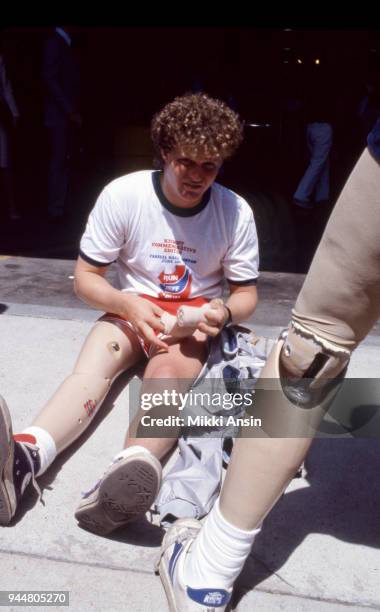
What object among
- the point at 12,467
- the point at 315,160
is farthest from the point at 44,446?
the point at 315,160

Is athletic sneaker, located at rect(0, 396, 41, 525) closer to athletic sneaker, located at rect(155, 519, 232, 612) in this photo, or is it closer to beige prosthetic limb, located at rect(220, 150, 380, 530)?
athletic sneaker, located at rect(155, 519, 232, 612)

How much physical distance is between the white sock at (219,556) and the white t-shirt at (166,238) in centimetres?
121

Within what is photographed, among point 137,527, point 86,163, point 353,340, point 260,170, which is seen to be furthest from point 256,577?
point 86,163

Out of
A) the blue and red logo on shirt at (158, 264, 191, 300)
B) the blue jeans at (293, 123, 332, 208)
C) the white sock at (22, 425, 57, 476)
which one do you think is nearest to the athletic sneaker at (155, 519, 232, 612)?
the white sock at (22, 425, 57, 476)

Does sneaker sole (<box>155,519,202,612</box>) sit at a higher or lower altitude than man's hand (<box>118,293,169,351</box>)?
lower

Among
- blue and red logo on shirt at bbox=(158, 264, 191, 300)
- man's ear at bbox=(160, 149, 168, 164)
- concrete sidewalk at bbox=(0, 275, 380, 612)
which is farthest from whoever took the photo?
blue and red logo on shirt at bbox=(158, 264, 191, 300)

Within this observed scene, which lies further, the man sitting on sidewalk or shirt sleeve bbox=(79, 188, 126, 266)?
shirt sleeve bbox=(79, 188, 126, 266)

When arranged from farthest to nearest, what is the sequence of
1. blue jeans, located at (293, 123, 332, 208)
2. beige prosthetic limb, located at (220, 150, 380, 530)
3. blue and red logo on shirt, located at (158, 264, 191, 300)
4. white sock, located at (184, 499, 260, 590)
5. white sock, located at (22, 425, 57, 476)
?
blue jeans, located at (293, 123, 332, 208)
blue and red logo on shirt, located at (158, 264, 191, 300)
white sock, located at (22, 425, 57, 476)
white sock, located at (184, 499, 260, 590)
beige prosthetic limb, located at (220, 150, 380, 530)

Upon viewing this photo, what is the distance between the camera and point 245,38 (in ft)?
32.3

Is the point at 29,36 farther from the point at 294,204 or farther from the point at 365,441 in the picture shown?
the point at 365,441

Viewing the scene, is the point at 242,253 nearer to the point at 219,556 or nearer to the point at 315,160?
the point at 219,556

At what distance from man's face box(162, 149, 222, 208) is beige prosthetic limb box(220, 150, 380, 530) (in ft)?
3.31

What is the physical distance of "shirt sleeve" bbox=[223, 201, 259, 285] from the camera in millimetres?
2854

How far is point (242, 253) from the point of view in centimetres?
288
